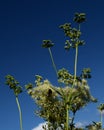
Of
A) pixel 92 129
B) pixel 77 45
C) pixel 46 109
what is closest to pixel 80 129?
pixel 92 129

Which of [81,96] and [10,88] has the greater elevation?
[10,88]

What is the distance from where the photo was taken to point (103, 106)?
4528 centimetres

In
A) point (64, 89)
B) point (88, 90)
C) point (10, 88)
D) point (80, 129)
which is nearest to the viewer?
point (64, 89)

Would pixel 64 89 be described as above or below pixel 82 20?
below

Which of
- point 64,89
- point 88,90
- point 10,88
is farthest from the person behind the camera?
point 10,88

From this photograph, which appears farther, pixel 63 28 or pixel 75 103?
pixel 75 103

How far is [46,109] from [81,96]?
13.1ft

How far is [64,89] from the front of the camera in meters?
35.4

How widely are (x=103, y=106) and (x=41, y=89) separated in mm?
10067

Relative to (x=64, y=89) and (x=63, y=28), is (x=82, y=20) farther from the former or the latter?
(x=64, y=89)

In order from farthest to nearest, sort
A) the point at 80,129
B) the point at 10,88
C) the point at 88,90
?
the point at 10,88
the point at 80,129
the point at 88,90

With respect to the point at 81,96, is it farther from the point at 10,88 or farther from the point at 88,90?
the point at 10,88

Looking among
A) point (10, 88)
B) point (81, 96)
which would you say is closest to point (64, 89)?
point (81, 96)

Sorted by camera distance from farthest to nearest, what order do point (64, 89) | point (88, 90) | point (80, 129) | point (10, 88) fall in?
point (10, 88) < point (80, 129) < point (88, 90) < point (64, 89)
